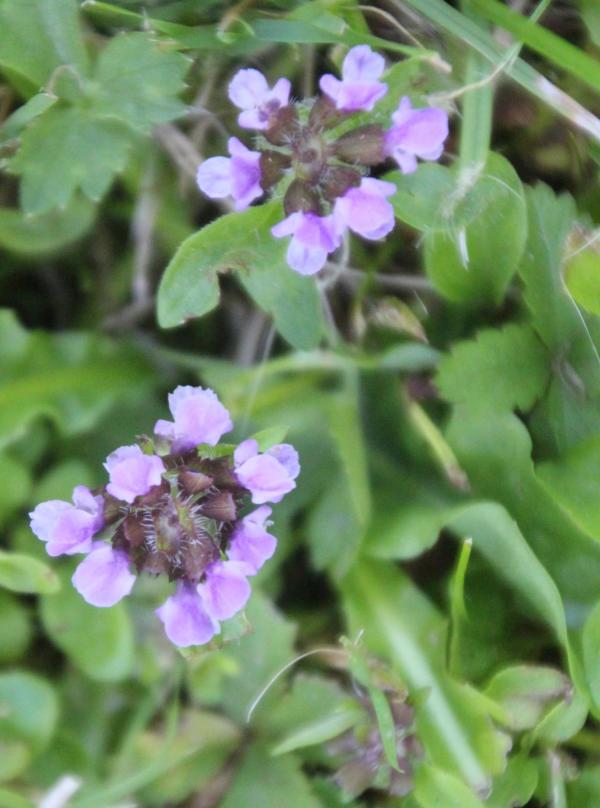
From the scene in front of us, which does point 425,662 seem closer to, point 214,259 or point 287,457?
point 287,457

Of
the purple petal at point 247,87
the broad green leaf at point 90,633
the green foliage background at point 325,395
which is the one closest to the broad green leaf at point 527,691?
the green foliage background at point 325,395

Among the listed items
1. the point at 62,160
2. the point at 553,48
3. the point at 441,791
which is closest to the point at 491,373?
the point at 553,48

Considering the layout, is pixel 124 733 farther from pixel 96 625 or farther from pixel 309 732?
pixel 309 732

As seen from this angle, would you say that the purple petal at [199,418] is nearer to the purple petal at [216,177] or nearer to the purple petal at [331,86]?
the purple petal at [216,177]

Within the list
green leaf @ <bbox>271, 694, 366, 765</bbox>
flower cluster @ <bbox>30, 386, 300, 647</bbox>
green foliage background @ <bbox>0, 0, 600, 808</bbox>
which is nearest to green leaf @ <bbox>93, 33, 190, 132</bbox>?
green foliage background @ <bbox>0, 0, 600, 808</bbox>

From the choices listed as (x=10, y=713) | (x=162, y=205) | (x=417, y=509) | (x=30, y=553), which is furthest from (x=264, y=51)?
(x=10, y=713)

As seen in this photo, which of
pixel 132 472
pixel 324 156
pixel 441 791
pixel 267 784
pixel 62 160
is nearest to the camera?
pixel 132 472

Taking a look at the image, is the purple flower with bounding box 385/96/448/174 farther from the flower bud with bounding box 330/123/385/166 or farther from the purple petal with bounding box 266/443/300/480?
the purple petal with bounding box 266/443/300/480

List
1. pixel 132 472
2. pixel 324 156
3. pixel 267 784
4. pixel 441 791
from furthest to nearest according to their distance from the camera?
pixel 267 784
pixel 441 791
pixel 324 156
pixel 132 472
